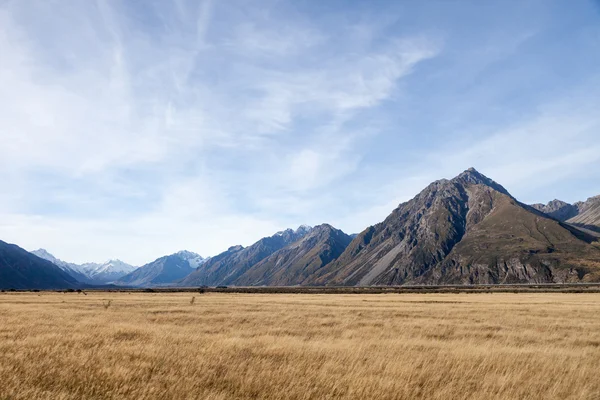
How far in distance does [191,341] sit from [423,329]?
53.6ft

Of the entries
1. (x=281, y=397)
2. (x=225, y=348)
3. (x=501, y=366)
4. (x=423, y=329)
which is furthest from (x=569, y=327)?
(x=281, y=397)

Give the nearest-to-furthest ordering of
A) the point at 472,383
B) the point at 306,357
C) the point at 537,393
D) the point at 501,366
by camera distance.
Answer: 1. the point at 537,393
2. the point at 472,383
3. the point at 501,366
4. the point at 306,357

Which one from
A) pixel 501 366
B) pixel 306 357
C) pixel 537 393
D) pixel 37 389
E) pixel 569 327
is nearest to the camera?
pixel 37 389

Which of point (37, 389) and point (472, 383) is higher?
point (37, 389)

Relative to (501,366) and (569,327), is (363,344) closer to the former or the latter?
(501,366)

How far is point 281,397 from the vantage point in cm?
961

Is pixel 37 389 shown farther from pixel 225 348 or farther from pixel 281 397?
pixel 225 348

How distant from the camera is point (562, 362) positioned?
14633mm

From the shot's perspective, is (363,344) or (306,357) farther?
(363,344)

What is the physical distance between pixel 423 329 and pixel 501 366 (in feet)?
46.2

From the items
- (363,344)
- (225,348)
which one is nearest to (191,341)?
(225,348)

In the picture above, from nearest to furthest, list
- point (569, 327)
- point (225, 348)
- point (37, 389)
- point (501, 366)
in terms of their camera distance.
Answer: point (37, 389) → point (501, 366) → point (225, 348) → point (569, 327)

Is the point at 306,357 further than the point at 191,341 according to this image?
No

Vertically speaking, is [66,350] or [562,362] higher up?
[66,350]
